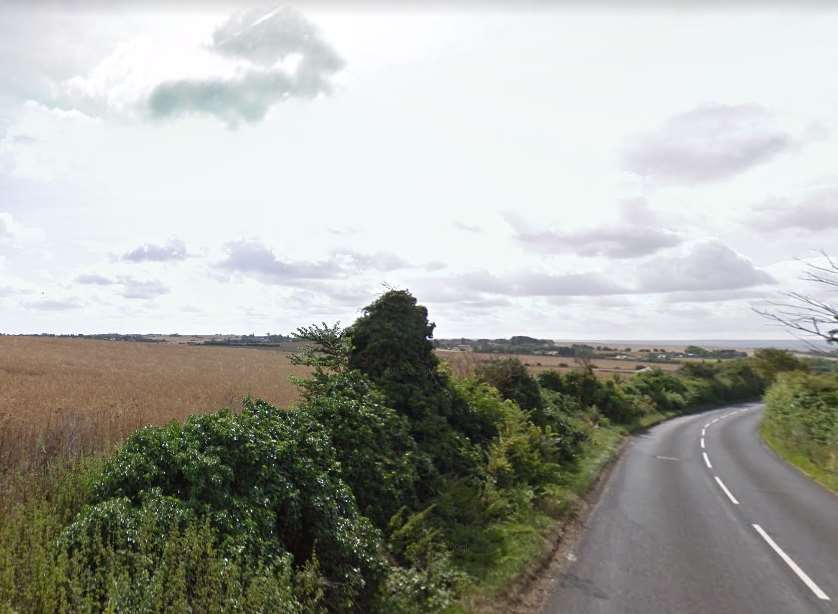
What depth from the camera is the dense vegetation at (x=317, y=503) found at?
489cm

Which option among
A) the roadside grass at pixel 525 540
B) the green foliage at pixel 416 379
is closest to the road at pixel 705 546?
the roadside grass at pixel 525 540

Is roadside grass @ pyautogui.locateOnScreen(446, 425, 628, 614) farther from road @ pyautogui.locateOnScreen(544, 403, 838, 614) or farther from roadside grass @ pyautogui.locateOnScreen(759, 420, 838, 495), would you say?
roadside grass @ pyautogui.locateOnScreen(759, 420, 838, 495)

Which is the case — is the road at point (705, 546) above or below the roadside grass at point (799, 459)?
above

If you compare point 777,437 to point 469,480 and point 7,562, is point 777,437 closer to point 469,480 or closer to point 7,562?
point 469,480

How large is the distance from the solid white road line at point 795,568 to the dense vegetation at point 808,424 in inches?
276

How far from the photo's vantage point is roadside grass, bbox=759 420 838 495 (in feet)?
55.9

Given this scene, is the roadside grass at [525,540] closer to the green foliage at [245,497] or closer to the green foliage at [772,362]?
the green foliage at [245,497]

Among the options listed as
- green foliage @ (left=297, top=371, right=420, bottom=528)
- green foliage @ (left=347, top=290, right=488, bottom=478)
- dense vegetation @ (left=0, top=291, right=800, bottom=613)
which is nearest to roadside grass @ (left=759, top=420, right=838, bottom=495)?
dense vegetation @ (left=0, top=291, right=800, bottom=613)

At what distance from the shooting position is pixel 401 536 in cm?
850

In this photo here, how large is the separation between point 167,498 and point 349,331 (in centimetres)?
798

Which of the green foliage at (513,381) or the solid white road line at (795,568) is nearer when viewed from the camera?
the solid white road line at (795,568)

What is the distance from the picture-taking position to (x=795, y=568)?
30.6 ft

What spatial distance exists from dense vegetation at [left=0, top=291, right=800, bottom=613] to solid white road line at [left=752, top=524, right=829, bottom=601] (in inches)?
171

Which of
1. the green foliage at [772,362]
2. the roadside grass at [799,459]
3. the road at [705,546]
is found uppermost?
the green foliage at [772,362]
